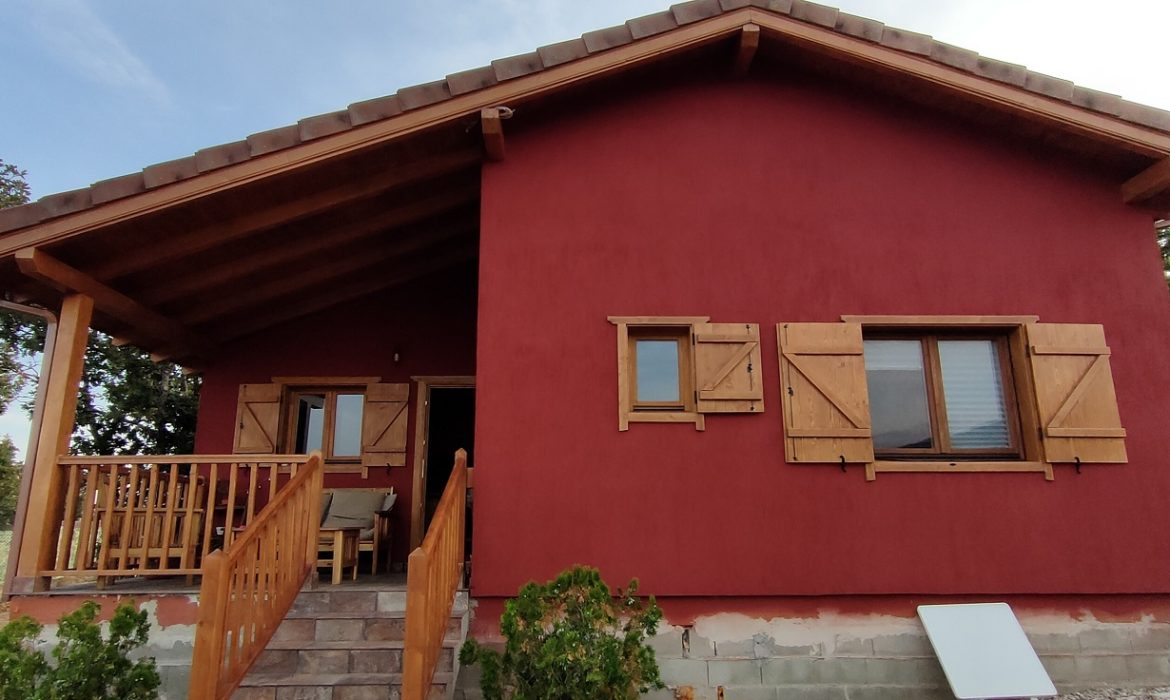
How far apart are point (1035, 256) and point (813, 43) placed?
8.06 ft

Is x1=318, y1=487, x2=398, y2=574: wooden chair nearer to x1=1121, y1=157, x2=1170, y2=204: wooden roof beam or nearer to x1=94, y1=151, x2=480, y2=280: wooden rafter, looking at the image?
x1=94, y1=151, x2=480, y2=280: wooden rafter

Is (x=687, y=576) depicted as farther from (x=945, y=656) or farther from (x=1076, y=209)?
(x=1076, y=209)

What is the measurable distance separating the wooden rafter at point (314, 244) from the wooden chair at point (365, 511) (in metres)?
2.39

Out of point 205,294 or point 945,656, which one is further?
point 205,294

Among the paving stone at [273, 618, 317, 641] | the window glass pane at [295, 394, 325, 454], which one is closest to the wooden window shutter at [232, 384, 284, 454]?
the window glass pane at [295, 394, 325, 454]

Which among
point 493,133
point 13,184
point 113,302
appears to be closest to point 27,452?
point 113,302

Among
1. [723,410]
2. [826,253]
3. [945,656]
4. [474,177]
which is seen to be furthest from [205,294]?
[945,656]

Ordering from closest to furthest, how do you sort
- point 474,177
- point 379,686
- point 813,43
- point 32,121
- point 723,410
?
point 379,686, point 723,410, point 813,43, point 474,177, point 32,121

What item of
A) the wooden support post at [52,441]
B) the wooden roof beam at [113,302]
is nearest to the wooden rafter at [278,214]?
the wooden roof beam at [113,302]

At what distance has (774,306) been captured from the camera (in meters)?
5.41

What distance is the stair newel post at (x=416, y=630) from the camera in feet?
11.4

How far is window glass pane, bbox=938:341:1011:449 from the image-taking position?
537 cm

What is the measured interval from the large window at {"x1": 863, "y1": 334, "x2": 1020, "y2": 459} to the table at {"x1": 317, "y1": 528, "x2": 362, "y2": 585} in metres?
4.30

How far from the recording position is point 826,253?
5543 millimetres
